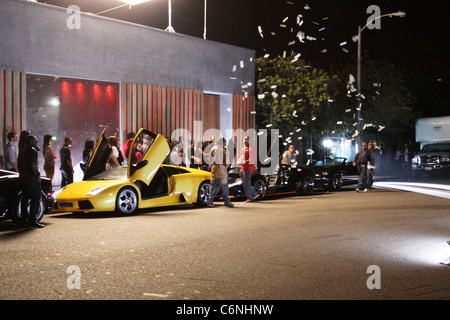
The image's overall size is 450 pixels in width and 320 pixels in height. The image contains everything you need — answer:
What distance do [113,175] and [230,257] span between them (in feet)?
20.7

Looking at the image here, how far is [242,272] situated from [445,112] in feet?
173

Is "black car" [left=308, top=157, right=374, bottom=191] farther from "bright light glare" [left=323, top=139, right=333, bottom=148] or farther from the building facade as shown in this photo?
"bright light glare" [left=323, top=139, right=333, bottom=148]

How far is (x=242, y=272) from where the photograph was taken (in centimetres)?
608

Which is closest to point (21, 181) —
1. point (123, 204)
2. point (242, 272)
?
point (123, 204)

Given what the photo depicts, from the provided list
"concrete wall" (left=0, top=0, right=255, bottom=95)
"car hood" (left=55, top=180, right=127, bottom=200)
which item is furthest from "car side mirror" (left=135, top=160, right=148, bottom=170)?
"concrete wall" (left=0, top=0, right=255, bottom=95)

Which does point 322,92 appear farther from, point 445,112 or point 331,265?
point 445,112

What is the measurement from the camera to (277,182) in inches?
663

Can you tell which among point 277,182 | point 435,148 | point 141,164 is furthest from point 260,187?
point 435,148

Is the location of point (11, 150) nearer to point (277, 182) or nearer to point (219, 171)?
point (219, 171)

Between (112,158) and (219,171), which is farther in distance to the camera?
(112,158)

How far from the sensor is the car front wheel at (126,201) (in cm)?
1186

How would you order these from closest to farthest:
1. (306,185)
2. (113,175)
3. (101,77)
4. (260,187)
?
1. (113,175)
2. (260,187)
3. (306,185)
4. (101,77)

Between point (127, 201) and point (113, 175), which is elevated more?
point (113, 175)

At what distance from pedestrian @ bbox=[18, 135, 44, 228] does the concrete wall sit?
26.4ft
